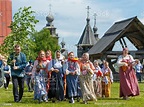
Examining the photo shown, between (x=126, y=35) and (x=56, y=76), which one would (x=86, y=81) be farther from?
(x=126, y=35)

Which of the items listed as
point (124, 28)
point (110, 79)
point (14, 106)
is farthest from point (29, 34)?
point (14, 106)

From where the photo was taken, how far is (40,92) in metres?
13.5

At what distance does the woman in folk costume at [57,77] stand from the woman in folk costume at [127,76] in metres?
2.36

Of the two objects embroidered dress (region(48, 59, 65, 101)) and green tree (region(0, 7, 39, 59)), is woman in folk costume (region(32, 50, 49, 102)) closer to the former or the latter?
embroidered dress (region(48, 59, 65, 101))

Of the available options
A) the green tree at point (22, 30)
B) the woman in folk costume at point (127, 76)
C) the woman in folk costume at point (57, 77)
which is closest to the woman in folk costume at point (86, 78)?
the woman in folk costume at point (57, 77)

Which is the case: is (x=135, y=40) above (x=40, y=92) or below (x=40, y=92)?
above

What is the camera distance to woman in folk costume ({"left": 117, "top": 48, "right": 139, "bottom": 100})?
1479 cm

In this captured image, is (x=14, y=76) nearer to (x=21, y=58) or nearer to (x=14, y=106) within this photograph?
(x=21, y=58)

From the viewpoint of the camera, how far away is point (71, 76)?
13477 mm

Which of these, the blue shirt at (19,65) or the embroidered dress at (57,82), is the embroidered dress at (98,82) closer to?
the embroidered dress at (57,82)

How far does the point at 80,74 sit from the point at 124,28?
1847 cm

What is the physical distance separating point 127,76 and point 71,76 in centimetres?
246

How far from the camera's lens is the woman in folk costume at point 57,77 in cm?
1352

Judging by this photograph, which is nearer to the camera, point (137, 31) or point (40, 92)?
point (40, 92)
